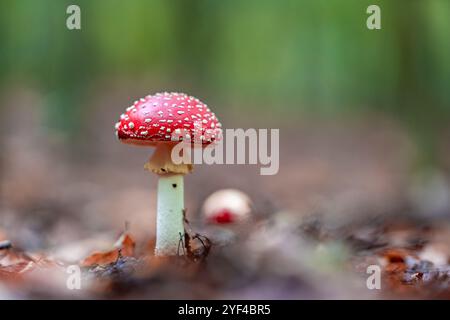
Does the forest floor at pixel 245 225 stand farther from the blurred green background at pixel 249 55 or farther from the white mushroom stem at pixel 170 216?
the blurred green background at pixel 249 55

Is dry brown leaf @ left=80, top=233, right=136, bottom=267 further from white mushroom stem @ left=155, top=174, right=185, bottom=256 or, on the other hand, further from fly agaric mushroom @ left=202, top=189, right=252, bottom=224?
fly agaric mushroom @ left=202, top=189, right=252, bottom=224

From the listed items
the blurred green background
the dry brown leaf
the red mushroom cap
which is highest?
the blurred green background

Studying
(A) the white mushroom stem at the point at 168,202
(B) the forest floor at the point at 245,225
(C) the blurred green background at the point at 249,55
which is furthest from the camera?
(C) the blurred green background at the point at 249,55

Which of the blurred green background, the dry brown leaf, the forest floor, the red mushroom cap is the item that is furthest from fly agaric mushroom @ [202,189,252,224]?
the blurred green background

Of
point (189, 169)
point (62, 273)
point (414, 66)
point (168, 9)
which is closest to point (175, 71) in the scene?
point (168, 9)

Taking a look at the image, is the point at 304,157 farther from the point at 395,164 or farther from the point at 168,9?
the point at 168,9

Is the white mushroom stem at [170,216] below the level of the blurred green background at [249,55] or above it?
below

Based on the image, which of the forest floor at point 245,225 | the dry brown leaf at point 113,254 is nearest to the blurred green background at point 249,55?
the forest floor at point 245,225
